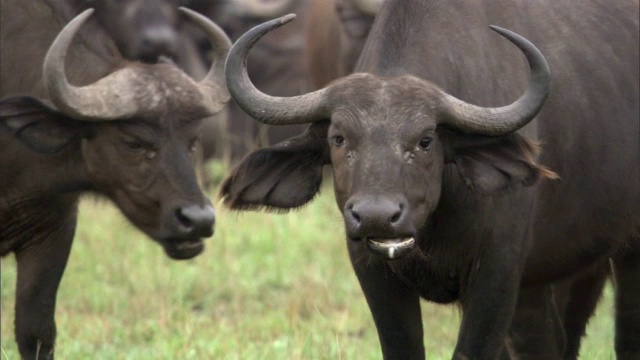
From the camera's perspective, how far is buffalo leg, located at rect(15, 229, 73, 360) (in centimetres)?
698

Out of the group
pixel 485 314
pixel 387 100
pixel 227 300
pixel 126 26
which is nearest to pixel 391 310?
pixel 485 314

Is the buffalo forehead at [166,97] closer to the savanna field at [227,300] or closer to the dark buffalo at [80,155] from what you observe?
the dark buffalo at [80,155]

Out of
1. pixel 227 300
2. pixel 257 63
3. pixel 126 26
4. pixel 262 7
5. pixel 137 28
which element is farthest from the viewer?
pixel 262 7

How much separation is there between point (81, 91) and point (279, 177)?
1.48 m

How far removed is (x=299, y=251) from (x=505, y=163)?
4.31 m

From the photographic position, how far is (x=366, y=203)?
4.98m

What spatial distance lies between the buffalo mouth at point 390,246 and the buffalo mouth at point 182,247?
174 centimetres

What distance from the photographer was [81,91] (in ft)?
22.0

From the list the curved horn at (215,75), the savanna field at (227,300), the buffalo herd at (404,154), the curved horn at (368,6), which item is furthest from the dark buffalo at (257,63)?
the curved horn at (215,75)

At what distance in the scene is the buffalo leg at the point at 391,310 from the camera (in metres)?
5.71

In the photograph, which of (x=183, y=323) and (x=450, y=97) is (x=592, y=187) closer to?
(x=450, y=97)

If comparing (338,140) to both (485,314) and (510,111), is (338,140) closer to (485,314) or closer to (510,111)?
(510,111)

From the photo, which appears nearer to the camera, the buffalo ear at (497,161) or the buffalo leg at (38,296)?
the buffalo ear at (497,161)

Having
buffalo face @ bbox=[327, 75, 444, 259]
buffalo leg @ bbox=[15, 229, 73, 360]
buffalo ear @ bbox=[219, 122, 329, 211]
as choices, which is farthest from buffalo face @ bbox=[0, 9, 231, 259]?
buffalo face @ bbox=[327, 75, 444, 259]
